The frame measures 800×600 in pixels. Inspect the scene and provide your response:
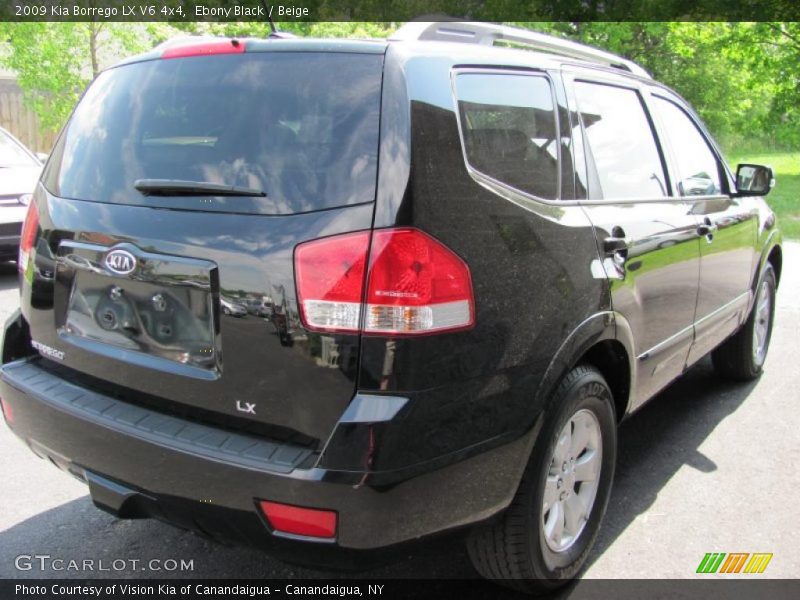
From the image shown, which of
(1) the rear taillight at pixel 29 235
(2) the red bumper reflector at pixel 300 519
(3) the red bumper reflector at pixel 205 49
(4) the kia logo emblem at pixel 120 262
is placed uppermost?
(3) the red bumper reflector at pixel 205 49

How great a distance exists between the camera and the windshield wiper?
2133 mm

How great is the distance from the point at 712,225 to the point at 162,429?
2.90 meters

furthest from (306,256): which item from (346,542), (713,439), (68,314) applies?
(713,439)

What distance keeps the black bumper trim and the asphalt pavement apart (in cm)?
49

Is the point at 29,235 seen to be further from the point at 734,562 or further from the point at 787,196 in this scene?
the point at 787,196

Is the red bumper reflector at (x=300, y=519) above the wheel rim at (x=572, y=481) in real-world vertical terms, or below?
above

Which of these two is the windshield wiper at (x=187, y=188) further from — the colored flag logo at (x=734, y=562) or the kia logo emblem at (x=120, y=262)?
the colored flag logo at (x=734, y=562)

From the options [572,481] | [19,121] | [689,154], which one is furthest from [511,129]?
[19,121]

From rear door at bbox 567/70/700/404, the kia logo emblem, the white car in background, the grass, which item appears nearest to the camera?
the kia logo emblem

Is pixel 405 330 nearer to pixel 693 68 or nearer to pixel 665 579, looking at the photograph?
pixel 665 579

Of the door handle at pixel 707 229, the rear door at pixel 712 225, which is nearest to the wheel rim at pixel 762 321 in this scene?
the rear door at pixel 712 225

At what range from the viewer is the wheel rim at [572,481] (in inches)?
103

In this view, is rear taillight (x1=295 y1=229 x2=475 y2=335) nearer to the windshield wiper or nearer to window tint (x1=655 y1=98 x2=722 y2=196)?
the windshield wiper

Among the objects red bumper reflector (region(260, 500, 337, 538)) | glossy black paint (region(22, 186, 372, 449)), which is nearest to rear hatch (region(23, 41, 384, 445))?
glossy black paint (region(22, 186, 372, 449))
